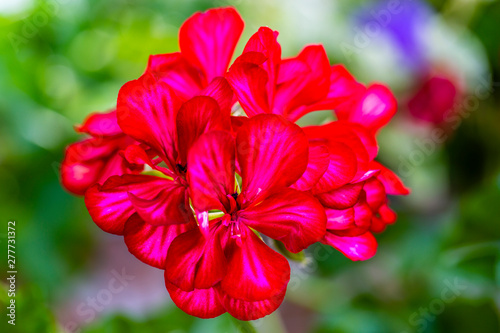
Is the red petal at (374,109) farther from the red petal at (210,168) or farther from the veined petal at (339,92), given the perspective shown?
the red petal at (210,168)

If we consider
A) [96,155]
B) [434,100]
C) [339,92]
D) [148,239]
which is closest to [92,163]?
[96,155]

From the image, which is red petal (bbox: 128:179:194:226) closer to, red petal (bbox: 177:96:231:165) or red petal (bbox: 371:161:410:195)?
red petal (bbox: 177:96:231:165)

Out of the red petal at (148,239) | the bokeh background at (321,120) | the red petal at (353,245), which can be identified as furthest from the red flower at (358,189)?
the bokeh background at (321,120)

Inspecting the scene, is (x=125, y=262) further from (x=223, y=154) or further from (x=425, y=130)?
(x=223, y=154)

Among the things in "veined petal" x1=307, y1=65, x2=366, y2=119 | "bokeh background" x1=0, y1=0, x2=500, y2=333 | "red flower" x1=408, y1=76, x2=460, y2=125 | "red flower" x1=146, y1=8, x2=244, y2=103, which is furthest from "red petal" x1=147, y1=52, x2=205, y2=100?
"red flower" x1=408, y1=76, x2=460, y2=125

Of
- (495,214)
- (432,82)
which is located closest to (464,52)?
(432,82)

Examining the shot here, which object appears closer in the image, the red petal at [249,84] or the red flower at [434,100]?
the red petal at [249,84]
